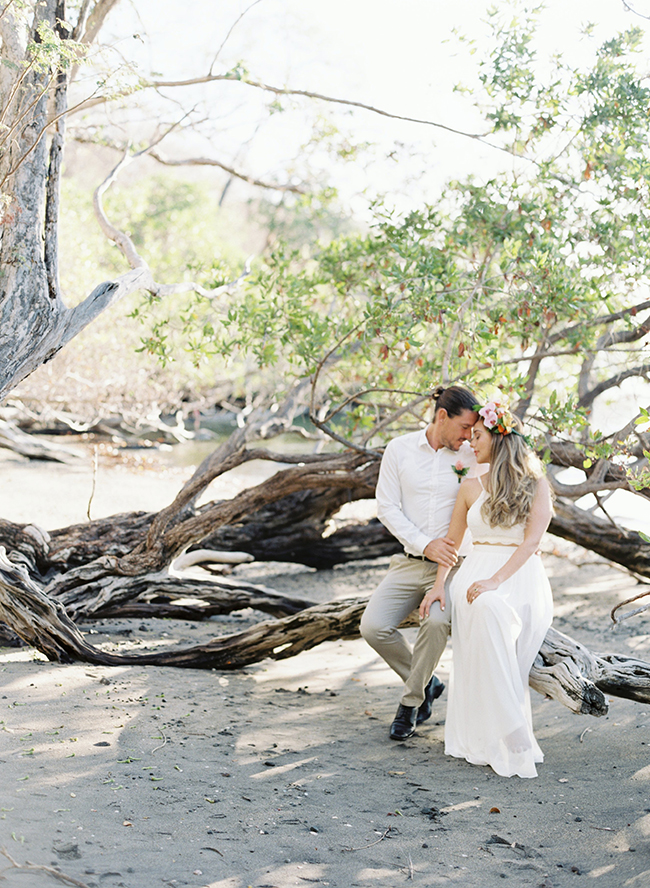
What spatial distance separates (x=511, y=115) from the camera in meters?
6.09

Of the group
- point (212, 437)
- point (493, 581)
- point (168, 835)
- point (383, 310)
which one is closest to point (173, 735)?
point (168, 835)

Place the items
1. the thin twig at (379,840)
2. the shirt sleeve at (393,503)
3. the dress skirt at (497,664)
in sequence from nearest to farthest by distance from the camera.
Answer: the thin twig at (379,840), the dress skirt at (497,664), the shirt sleeve at (393,503)

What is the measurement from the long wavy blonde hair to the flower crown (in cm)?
4

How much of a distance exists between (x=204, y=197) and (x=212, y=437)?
42.3 ft

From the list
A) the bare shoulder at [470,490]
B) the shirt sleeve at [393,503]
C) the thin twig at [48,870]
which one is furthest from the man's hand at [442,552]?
the thin twig at [48,870]

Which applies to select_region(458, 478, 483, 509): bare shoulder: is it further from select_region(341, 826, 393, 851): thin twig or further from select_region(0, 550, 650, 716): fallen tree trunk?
select_region(341, 826, 393, 851): thin twig

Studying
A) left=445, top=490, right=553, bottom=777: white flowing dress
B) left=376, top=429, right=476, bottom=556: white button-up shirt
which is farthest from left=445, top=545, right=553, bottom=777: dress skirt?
left=376, top=429, right=476, bottom=556: white button-up shirt

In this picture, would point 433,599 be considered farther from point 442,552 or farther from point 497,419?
point 497,419

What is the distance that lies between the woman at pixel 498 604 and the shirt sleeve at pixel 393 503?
0.35 metres

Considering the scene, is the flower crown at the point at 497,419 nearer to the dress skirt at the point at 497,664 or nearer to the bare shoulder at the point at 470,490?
the bare shoulder at the point at 470,490

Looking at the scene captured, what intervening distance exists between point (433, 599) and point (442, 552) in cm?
28

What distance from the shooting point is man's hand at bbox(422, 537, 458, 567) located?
450 centimetres

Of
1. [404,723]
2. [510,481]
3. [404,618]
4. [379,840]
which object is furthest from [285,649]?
[379,840]

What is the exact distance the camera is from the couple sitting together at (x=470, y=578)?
13.0ft
